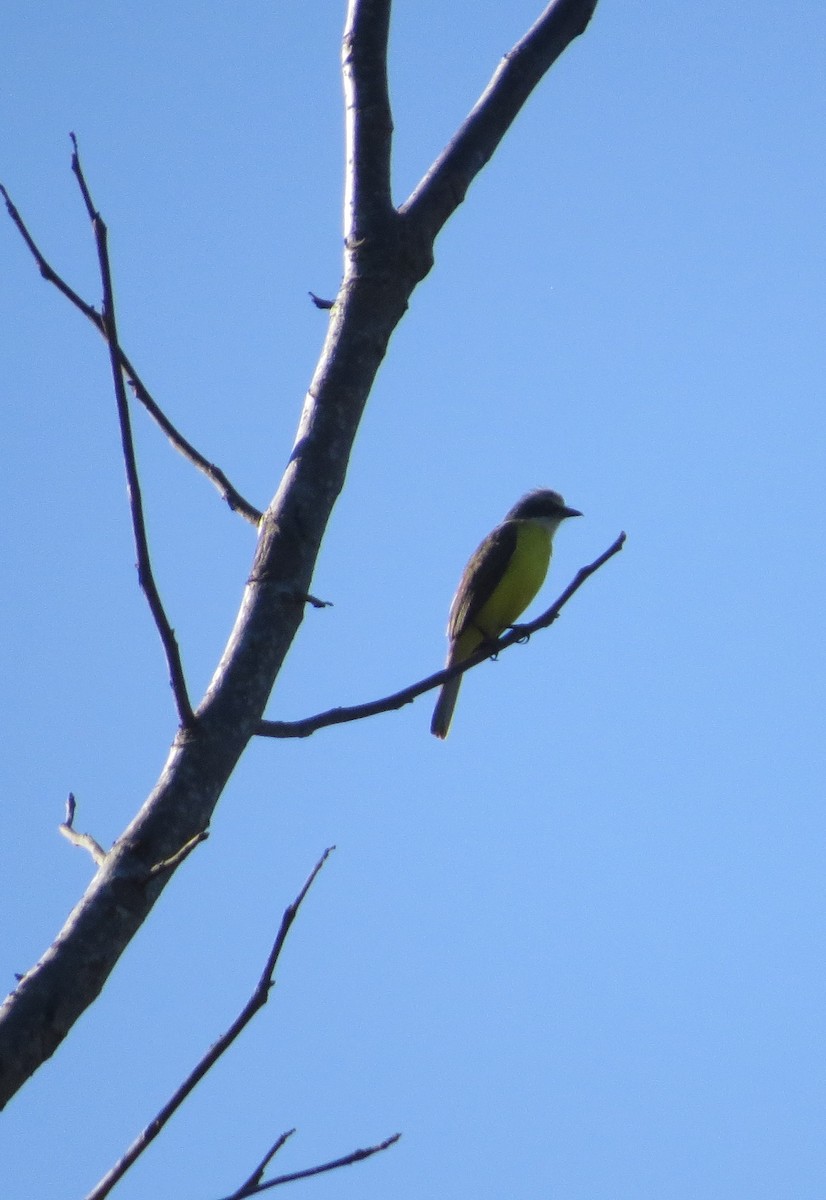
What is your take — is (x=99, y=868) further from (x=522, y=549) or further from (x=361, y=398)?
(x=522, y=549)

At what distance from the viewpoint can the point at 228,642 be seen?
2.94 metres

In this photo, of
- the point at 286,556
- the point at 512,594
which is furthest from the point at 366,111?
the point at 512,594

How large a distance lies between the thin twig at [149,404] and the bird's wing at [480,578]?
6121 mm

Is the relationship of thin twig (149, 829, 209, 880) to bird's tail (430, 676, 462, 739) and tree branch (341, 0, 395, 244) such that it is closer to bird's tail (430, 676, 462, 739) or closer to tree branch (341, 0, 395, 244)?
tree branch (341, 0, 395, 244)

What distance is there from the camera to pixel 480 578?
9.53 m

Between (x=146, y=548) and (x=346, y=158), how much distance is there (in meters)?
1.29

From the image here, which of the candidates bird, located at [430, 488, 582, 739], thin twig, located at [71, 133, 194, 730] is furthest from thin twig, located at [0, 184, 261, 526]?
bird, located at [430, 488, 582, 739]

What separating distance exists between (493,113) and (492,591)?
600 cm

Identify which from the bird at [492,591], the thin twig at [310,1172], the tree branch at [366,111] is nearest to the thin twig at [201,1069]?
the thin twig at [310,1172]

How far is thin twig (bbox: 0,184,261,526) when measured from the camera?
2949mm

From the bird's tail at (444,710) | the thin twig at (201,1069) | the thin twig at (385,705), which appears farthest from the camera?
the bird's tail at (444,710)

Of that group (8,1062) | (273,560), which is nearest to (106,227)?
(273,560)

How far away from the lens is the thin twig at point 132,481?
2.53 m

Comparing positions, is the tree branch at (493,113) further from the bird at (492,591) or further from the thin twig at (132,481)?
the bird at (492,591)
